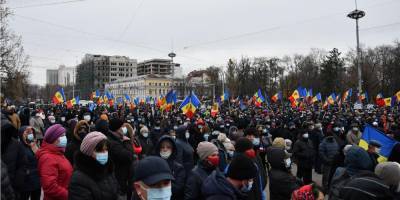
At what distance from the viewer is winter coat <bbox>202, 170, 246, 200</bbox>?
11.6 ft

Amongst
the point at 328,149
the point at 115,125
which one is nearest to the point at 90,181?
the point at 115,125

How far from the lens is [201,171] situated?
451cm

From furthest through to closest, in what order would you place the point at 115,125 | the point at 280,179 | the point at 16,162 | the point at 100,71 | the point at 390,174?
the point at 100,71 → the point at 115,125 → the point at 16,162 → the point at 280,179 → the point at 390,174

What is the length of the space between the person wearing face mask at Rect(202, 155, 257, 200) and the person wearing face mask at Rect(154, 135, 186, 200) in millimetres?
1170

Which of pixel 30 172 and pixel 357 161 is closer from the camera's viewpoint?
pixel 357 161

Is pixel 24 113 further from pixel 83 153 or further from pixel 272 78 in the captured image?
pixel 272 78

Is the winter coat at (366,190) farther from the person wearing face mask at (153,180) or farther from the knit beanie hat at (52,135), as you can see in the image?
the knit beanie hat at (52,135)

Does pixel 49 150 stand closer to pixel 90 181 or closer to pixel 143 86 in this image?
pixel 90 181

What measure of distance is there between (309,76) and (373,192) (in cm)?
7690

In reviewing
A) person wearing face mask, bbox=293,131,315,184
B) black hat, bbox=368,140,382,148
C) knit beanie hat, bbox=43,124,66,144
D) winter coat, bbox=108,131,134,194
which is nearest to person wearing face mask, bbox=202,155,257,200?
knit beanie hat, bbox=43,124,66,144

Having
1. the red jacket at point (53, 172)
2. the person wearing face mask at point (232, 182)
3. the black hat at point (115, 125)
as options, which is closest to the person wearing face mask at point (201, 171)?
the person wearing face mask at point (232, 182)

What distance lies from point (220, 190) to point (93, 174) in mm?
1151

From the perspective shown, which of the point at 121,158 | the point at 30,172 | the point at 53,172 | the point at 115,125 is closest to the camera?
the point at 53,172

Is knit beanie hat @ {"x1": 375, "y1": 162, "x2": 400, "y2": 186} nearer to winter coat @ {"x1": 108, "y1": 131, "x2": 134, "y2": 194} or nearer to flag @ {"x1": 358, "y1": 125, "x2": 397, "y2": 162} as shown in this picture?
flag @ {"x1": 358, "y1": 125, "x2": 397, "y2": 162}
